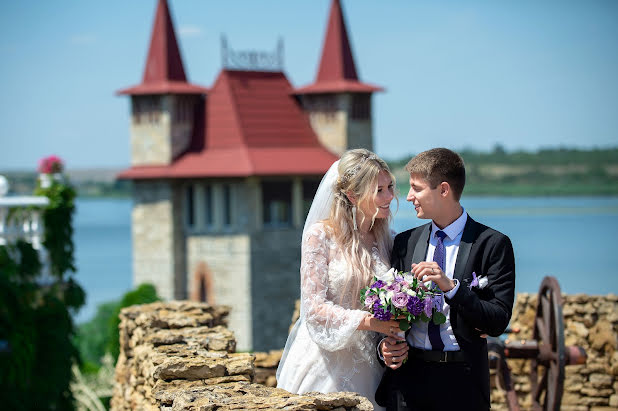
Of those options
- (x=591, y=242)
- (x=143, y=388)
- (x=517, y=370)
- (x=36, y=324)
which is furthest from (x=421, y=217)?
(x=591, y=242)

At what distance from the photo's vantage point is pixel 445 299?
3.88m

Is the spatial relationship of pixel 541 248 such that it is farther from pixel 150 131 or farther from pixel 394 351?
pixel 394 351

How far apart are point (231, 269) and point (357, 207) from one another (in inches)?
916

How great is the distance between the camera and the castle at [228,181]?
27281 mm

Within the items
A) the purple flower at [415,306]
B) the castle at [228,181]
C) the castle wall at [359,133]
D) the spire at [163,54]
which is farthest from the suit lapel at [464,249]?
the spire at [163,54]

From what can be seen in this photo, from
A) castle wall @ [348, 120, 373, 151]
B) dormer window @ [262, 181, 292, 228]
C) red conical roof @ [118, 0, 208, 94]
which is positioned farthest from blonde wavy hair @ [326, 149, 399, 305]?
castle wall @ [348, 120, 373, 151]

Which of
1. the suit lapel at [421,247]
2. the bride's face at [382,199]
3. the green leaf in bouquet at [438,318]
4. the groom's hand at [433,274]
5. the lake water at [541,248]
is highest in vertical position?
the bride's face at [382,199]

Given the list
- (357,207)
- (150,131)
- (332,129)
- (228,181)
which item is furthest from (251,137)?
(357,207)

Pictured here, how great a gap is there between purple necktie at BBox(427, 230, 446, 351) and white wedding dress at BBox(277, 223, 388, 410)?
29 cm

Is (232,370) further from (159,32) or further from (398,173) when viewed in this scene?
(159,32)

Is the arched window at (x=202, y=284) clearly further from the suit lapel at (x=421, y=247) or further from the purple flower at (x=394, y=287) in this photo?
the purple flower at (x=394, y=287)

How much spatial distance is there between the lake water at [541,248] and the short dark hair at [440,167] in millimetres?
43515

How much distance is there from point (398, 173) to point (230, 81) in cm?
2532

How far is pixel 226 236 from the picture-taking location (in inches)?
1081
